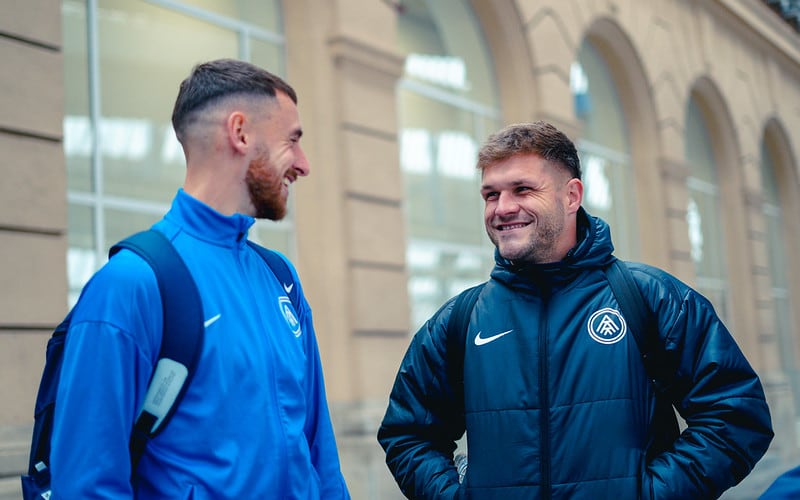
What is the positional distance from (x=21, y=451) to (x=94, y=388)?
2.85m

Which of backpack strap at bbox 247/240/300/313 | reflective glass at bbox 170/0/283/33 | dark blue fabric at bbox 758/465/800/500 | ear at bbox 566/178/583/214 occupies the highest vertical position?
reflective glass at bbox 170/0/283/33

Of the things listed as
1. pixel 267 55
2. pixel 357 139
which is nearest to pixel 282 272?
pixel 357 139

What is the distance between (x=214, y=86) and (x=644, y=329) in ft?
4.49

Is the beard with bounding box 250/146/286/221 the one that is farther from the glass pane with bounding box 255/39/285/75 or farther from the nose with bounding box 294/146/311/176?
the glass pane with bounding box 255/39/285/75

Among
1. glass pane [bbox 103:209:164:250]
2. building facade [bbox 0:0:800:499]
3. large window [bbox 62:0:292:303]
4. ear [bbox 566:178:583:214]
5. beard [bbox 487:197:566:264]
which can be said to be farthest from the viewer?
glass pane [bbox 103:209:164:250]

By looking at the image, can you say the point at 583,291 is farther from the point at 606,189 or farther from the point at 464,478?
the point at 606,189

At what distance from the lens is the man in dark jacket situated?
2.63m

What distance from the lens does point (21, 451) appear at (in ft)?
15.4

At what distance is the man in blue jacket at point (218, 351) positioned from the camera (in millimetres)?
2170

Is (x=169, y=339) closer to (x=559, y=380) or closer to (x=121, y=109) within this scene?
(x=559, y=380)

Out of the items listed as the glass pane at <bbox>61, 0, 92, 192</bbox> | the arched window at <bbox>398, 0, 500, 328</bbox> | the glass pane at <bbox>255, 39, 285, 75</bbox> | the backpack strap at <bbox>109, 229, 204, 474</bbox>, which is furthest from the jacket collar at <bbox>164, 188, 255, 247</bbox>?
the arched window at <bbox>398, 0, 500, 328</bbox>

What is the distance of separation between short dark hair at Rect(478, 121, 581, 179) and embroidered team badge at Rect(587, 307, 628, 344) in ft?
1.54

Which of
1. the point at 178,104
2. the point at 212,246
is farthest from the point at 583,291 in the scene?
the point at 178,104

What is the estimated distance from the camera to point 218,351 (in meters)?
2.34
